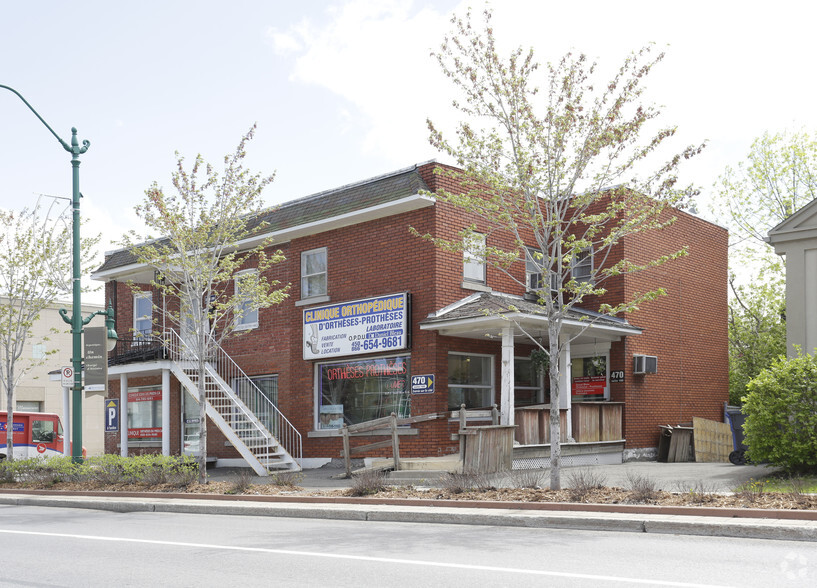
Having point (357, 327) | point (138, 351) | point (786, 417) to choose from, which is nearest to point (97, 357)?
point (357, 327)

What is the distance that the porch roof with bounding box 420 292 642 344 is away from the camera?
17.6 meters

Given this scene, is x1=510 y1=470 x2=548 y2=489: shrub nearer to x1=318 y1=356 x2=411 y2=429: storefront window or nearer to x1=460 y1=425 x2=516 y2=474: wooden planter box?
x1=460 y1=425 x2=516 y2=474: wooden planter box

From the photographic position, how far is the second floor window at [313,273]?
72.3 ft

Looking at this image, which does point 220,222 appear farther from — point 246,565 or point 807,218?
point 807,218

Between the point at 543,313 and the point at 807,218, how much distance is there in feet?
17.2

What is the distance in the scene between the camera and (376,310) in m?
20.4

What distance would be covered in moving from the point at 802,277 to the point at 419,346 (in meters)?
7.88

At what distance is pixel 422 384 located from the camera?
19.3 m

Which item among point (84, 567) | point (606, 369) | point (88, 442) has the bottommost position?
point (88, 442)

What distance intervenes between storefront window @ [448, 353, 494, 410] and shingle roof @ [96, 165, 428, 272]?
12.6 ft

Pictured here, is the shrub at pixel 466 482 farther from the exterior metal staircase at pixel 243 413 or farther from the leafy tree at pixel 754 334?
the leafy tree at pixel 754 334

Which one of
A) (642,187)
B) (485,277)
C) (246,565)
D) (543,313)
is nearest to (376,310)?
(485,277)

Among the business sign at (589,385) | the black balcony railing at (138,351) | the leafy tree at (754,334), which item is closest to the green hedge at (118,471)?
the black balcony railing at (138,351)

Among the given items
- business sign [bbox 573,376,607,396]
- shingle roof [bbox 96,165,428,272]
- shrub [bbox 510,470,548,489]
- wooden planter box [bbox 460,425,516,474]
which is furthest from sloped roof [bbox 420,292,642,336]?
shrub [bbox 510,470,548,489]
